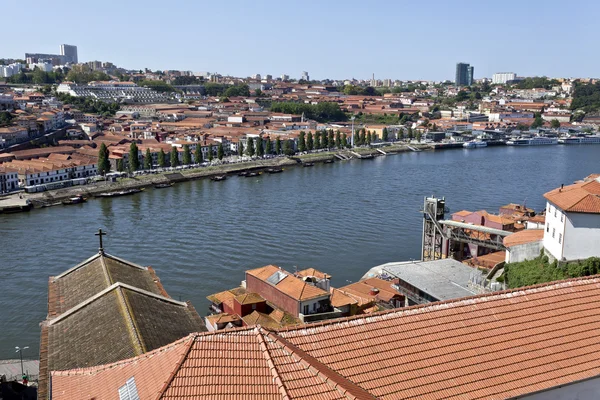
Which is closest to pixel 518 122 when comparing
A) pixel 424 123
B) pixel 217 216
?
pixel 424 123

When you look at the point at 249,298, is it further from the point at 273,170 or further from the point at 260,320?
the point at 273,170

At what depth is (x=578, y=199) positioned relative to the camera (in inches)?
287

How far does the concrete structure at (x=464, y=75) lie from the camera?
348ft

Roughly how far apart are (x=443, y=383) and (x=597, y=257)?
4.83 m

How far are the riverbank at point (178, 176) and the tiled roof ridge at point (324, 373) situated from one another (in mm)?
17263

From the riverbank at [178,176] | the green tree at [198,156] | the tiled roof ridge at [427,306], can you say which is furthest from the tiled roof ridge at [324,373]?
the green tree at [198,156]

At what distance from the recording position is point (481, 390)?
335cm

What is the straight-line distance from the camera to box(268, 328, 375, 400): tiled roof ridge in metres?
2.85

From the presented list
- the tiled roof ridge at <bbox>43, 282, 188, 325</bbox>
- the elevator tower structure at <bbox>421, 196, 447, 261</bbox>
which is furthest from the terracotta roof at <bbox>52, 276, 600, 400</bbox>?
the elevator tower structure at <bbox>421, 196, 447, 261</bbox>

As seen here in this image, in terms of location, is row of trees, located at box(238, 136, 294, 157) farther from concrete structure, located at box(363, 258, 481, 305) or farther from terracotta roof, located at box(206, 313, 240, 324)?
terracotta roof, located at box(206, 313, 240, 324)

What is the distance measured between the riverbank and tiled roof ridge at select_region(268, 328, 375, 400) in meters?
17.3

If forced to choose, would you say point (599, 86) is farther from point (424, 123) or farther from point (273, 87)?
point (273, 87)

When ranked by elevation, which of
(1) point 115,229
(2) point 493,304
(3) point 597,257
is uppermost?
(2) point 493,304

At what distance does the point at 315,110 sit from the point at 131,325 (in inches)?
1752
